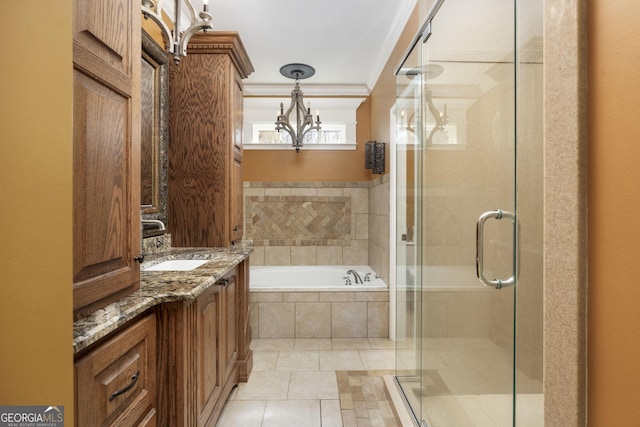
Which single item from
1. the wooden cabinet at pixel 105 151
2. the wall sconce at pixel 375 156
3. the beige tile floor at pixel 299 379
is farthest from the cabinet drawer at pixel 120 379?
the wall sconce at pixel 375 156

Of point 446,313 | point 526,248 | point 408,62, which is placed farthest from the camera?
point 408,62

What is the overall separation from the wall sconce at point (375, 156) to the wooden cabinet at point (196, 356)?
2110 millimetres

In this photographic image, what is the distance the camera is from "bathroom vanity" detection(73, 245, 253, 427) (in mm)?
874

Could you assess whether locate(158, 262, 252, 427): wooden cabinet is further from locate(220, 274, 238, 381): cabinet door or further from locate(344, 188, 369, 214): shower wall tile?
locate(344, 188, 369, 214): shower wall tile

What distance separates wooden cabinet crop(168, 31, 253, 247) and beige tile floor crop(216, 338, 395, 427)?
1043mm

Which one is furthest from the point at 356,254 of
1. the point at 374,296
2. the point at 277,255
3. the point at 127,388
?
the point at 127,388

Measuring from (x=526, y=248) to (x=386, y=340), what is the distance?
7.08ft

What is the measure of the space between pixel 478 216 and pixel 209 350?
1.38 meters

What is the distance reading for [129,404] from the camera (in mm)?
1041

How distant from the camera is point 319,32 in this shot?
3.00 m

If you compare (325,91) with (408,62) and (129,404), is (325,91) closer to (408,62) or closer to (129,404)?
(408,62)

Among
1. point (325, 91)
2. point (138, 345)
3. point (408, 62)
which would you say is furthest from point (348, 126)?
point (138, 345)

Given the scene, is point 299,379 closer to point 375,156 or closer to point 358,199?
point 375,156

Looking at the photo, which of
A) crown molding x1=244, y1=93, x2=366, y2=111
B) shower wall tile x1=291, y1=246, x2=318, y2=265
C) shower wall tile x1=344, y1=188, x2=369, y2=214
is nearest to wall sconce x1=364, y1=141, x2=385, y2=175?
shower wall tile x1=344, y1=188, x2=369, y2=214
